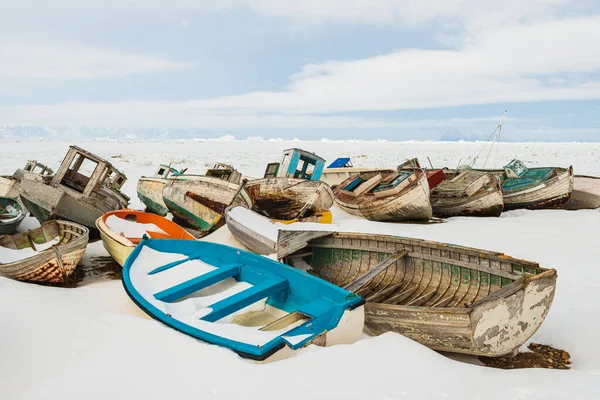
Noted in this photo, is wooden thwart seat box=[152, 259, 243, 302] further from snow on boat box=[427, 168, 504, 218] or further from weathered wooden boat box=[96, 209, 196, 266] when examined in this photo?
snow on boat box=[427, 168, 504, 218]

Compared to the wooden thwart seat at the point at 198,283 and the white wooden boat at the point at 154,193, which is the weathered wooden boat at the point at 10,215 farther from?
the wooden thwart seat at the point at 198,283

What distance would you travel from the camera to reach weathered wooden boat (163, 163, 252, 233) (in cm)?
1123

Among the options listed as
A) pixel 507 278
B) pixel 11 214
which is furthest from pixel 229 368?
pixel 11 214

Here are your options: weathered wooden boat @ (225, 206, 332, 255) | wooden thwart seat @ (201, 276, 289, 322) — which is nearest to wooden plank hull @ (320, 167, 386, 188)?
weathered wooden boat @ (225, 206, 332, 255)

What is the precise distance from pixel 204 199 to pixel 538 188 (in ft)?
37.4

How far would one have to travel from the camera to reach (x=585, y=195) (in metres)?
14.8

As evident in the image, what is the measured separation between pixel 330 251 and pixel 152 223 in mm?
4975

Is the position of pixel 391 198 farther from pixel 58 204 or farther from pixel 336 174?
pixel 336 174

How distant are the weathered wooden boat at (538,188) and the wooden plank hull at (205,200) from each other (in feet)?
31.6

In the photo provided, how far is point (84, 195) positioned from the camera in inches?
433

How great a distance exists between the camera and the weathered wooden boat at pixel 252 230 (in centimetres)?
865

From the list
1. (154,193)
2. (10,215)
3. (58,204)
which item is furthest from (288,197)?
(10,215)

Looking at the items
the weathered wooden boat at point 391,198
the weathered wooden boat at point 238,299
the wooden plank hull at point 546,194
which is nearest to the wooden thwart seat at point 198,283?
the weathered wooden boat at point 238,299

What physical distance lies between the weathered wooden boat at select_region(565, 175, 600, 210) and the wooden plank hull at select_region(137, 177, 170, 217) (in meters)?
14.7
